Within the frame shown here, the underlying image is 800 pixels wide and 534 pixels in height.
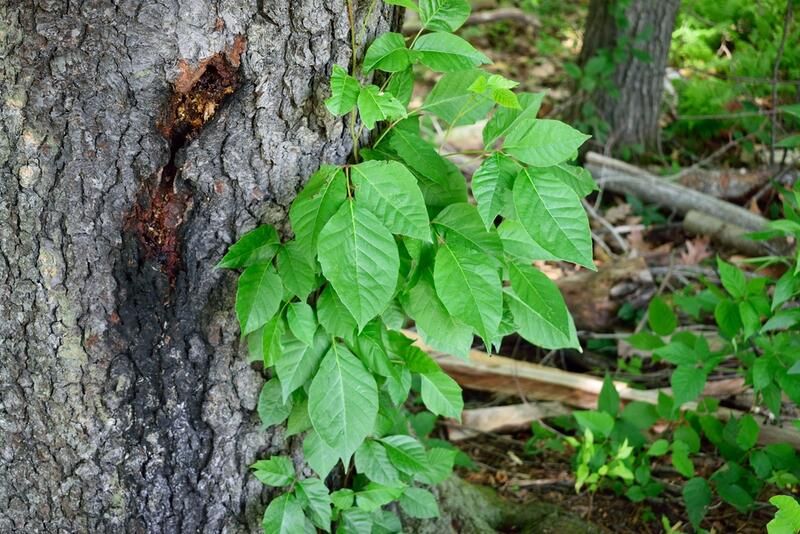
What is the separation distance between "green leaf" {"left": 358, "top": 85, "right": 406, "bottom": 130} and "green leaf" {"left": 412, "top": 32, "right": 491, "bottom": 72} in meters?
0.14

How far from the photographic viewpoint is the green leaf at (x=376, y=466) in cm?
217

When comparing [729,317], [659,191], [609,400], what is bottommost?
[609,400]

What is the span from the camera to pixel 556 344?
204 centimetres

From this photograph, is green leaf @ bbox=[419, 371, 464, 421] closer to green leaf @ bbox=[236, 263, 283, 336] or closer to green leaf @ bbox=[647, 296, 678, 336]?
green leaf @ bbox=[236, 263, 283, 336]

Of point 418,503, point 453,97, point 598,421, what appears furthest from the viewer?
point 598,421

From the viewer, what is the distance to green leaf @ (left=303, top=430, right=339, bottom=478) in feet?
6.69

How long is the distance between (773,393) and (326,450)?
4.92ft

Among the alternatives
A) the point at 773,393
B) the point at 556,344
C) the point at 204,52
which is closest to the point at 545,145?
the point at 556,344

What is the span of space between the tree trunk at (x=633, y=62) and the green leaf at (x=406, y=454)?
3.93m

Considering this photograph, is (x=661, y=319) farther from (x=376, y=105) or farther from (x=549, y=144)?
(x=376, y=105)

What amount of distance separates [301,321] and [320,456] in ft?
1.27

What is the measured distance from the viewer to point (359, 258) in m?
1.66

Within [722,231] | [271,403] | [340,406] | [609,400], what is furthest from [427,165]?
[722,231]

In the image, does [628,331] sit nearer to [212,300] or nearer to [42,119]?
[212,300]
